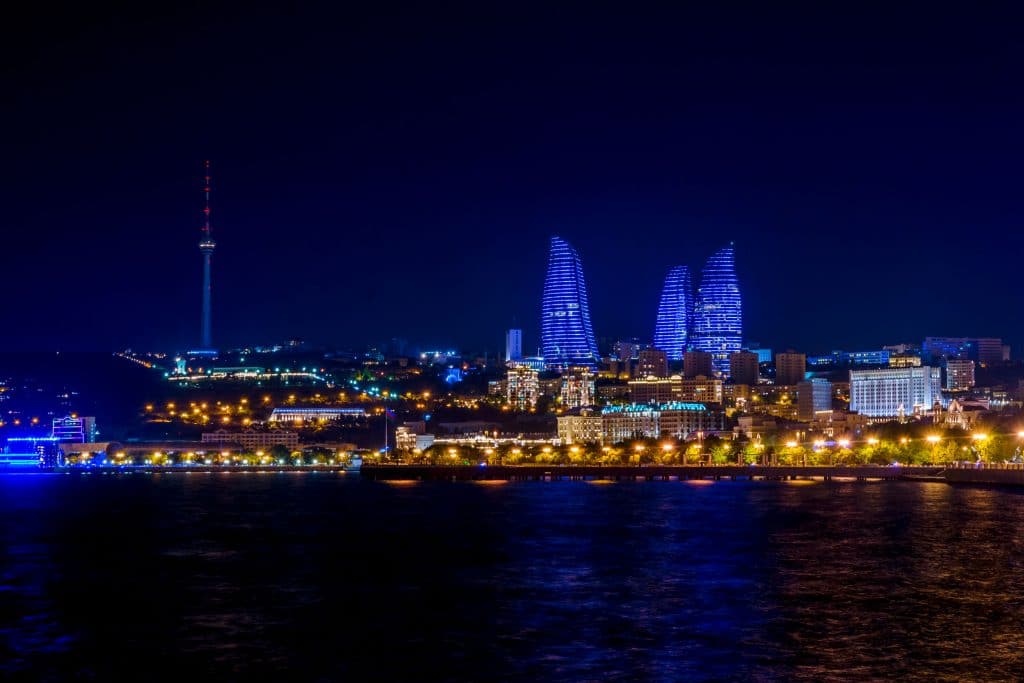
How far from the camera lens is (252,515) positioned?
1726 inches

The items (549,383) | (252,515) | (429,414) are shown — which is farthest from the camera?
(549,383)

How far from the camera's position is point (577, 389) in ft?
429

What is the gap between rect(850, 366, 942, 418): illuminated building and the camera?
392ft

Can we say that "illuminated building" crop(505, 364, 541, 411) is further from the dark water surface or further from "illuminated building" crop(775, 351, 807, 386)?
the dark water surface

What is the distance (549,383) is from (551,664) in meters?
115

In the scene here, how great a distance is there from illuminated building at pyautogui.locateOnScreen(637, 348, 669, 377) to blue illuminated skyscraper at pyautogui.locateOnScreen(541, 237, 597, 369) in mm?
11978

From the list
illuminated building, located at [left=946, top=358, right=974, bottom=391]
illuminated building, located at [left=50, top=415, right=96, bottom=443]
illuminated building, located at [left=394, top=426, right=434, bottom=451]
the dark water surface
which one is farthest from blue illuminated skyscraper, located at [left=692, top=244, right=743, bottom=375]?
the dark water surface

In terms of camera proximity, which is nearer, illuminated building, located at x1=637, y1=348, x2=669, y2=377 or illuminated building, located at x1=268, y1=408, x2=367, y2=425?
illuminated building, located at x1=268, y1=408, x2=367, y2=425

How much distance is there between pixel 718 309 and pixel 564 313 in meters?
16.0

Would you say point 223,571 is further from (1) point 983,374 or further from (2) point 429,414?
(1) point 983,374

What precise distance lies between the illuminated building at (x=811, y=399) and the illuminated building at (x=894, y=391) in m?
2.65

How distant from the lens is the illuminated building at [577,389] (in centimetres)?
12869

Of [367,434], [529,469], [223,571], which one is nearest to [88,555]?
[223,571]

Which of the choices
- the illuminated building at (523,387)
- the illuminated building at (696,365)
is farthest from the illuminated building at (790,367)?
the illuminated building at (523,387)
